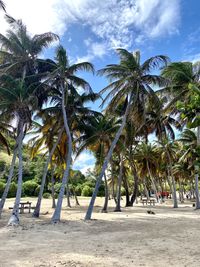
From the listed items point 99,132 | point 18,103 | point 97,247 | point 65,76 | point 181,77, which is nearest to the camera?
point 97,247

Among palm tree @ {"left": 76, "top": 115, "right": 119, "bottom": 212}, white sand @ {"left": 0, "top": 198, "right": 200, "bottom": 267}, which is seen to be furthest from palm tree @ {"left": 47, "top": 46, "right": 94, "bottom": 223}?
white sand @ {"left": 0, "top": 198, "right": 200, "bottom": 267}

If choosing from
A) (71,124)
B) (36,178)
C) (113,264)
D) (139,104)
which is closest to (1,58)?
(71,124)

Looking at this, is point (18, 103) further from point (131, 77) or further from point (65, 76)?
point (131, 77)

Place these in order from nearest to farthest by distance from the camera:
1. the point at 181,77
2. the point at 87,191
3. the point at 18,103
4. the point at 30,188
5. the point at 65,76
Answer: the point at 18,103 → the point at 65,76 → the point at 181,77 → the point at 30,188 → the point at 87,191

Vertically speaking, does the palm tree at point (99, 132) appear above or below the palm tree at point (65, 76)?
below

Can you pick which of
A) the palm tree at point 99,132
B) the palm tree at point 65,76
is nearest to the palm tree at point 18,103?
the palm tree at point 65,76

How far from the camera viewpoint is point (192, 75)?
949 inches

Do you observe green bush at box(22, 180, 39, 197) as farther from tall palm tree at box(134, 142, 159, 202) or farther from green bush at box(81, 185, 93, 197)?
tall palm tree at box(134, 142, 159, 202)

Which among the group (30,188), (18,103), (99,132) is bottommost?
(30,188)

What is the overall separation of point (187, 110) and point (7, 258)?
6802mm

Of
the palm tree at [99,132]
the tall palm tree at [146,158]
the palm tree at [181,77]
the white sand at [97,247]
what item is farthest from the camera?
the tall palm tree at [146,158]

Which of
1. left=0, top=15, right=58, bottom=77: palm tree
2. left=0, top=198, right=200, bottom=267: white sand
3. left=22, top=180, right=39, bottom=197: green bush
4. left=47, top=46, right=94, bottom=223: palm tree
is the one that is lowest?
left=0, top=198, right=200, bottom=267: white sand

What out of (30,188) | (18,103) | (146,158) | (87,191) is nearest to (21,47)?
(18,103)

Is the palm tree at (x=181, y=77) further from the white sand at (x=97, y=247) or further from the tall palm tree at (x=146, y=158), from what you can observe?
the tall palm tree at (x=146, y=158)
